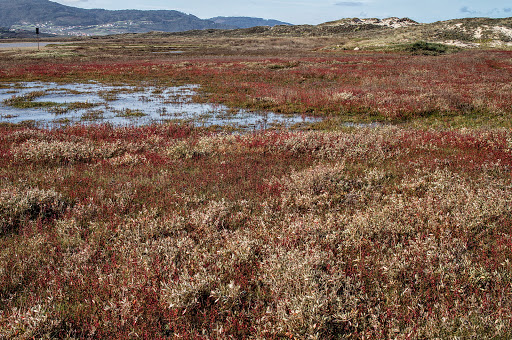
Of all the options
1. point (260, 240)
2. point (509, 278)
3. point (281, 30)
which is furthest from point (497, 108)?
point (281, 30)

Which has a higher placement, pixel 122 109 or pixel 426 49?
pixel 426 49

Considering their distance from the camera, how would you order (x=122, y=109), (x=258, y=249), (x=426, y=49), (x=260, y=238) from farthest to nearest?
(x=426, y=49), (x=122, y=109), (x=260, y=238), (x=258, y=249)

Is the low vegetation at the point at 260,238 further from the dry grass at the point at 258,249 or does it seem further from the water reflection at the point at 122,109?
the water reflection at the point at 122,109

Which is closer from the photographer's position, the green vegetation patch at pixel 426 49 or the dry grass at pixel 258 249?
the dry grass at pixel 258 249

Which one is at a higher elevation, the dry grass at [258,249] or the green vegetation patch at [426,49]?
the green vegetation patch at [426,49]

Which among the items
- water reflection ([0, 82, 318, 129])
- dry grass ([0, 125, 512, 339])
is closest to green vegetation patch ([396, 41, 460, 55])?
water reflection ([0, 82, 318, 129])

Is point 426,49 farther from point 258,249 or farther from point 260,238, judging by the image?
point 258,249

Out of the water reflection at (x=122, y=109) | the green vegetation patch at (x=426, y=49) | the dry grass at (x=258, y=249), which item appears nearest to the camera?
the dry grass at (x=258, y=249)

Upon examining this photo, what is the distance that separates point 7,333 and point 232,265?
107 inches

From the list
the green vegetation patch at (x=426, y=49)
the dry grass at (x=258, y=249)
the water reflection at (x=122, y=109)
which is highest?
the green vegetation patch at (x=426, y=49)

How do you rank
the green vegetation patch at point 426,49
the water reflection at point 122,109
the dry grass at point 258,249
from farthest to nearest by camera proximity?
the green vegetation patch at point 426,49, the water reflection at point 122,109, the dry grass at point 258,249

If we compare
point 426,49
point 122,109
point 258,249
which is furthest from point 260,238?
point 426,49

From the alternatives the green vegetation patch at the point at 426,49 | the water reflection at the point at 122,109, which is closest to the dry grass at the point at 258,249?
the water reflection at the point at 122,109

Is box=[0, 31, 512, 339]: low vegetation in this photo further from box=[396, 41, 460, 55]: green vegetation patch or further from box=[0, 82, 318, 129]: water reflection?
box=[396, 41, 460, 55]: green vegetation patch
